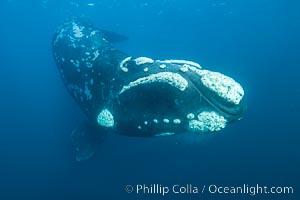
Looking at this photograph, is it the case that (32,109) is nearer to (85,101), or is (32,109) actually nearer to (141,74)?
(85,101)

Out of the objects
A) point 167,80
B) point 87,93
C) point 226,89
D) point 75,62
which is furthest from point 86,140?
point 226,89

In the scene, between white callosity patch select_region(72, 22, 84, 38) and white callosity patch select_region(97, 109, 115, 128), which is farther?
white callosity patch select_region(72, 22, 84, 38)

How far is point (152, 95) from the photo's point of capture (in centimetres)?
569

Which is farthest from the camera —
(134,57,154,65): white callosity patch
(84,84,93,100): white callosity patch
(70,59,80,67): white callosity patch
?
(70,59,80,67): white callosity patch

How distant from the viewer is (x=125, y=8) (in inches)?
1329

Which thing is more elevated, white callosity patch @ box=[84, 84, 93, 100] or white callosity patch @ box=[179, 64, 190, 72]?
white callosity patch @ box=[179, 64, 190, 72]

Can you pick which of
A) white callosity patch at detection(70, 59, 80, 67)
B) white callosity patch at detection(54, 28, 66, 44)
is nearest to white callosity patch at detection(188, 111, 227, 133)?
white callosity patch at detection(70, 59, 80, 67)

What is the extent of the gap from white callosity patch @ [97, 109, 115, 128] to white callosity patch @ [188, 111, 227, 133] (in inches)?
77.0

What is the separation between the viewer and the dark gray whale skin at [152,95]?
5.33 m

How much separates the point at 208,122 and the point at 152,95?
1.16 m

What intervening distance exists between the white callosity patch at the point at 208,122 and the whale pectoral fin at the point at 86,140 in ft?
15.1

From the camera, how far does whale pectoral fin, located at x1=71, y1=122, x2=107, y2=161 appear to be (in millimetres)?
9586

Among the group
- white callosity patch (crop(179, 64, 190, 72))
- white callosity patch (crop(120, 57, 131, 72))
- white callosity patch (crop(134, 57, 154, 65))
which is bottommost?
white callosity patch (crop(120, 57, 131, 72))

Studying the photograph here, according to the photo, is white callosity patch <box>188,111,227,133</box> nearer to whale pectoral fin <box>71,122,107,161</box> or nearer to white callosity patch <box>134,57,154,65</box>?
white callosity patch <box>134,57,154,65</box>
